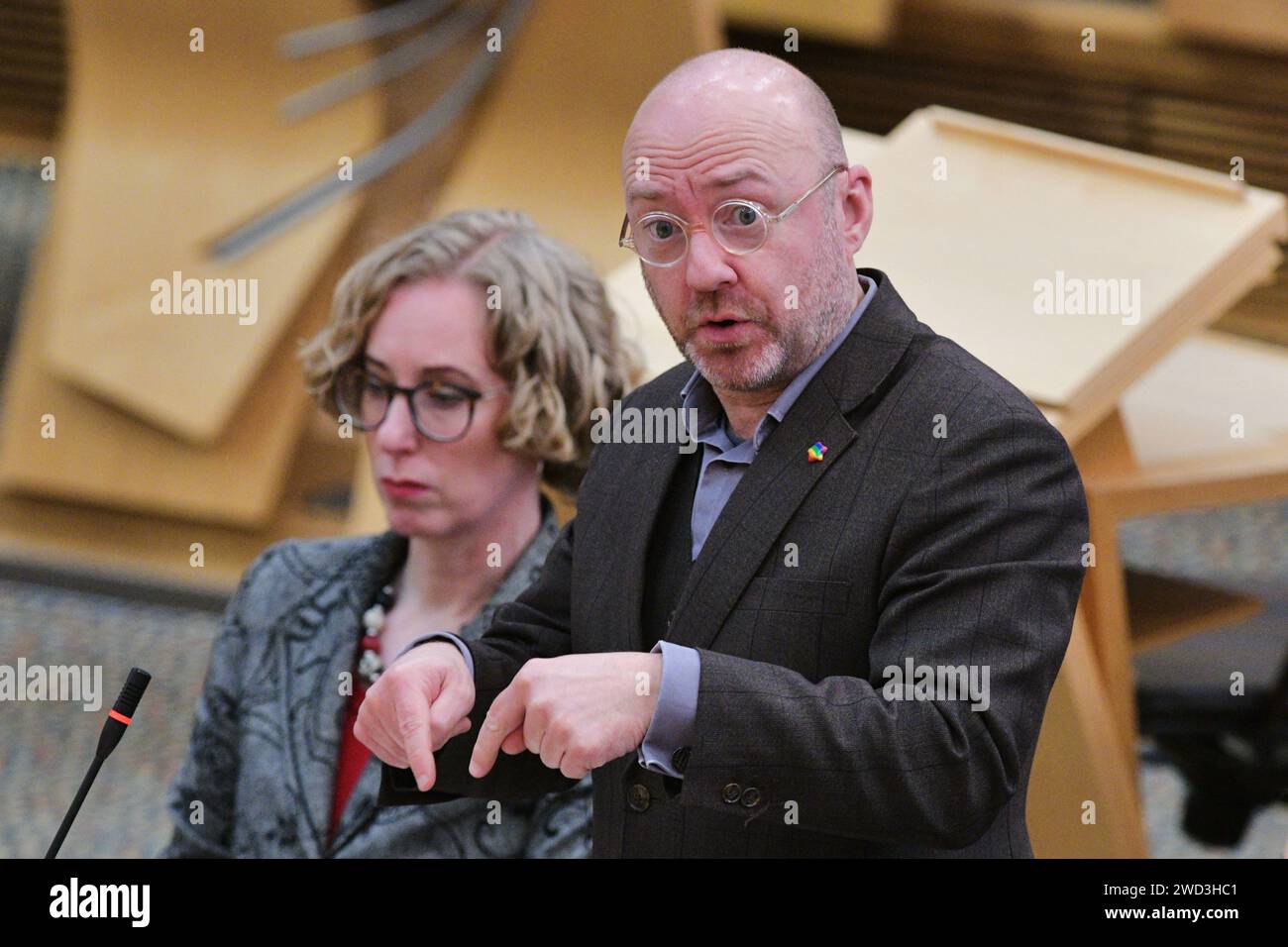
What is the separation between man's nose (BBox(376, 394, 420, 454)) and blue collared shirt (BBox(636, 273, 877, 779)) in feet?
2.23

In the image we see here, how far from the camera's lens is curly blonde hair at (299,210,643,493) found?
2.37 meters

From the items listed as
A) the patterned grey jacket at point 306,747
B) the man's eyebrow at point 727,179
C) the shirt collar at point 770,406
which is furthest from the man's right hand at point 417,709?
the patterned grey jacket at point 306,747

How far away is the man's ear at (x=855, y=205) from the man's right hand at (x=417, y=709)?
0.55 m

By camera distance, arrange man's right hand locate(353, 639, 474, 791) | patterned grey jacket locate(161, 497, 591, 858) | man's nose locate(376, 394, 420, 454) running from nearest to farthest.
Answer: man's right hand locate(353, 639, 474, 791) < patterned grey jacket locate(161, 497, 591, 858) < man's nose locate(376, 394, 420, 454)

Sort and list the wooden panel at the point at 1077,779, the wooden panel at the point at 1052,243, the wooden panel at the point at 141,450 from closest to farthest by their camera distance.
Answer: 1. the wooden panel at the point at 1077,779
2. the wooden panel at the point at 1052,243
3. the wooden panel at the point at 141,450

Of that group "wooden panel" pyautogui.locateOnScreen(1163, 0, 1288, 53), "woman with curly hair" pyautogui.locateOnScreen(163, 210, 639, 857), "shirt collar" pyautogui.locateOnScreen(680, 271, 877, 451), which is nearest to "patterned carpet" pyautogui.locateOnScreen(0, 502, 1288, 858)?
"wooden panel" pyautogui.locateOnScreen(1163, 0, 1288, 53)

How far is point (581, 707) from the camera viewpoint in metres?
1.33

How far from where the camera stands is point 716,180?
4.87 feet

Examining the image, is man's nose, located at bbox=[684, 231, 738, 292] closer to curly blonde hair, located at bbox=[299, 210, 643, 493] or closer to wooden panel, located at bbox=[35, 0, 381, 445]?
curly blonde hair, located at bbox=[299, 210, 643, 493]

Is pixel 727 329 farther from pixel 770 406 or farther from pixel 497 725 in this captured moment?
pixel 497 725

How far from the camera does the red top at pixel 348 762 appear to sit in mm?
2270

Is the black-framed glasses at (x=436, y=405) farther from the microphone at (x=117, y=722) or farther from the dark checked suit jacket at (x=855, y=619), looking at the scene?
the microphone at (x=117, y=722)

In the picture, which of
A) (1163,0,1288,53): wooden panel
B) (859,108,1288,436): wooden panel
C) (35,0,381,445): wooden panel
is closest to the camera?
(859,108,1288,436): wooden panel

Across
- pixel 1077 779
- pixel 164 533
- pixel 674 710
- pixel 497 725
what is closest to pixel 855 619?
pixel 674 710
